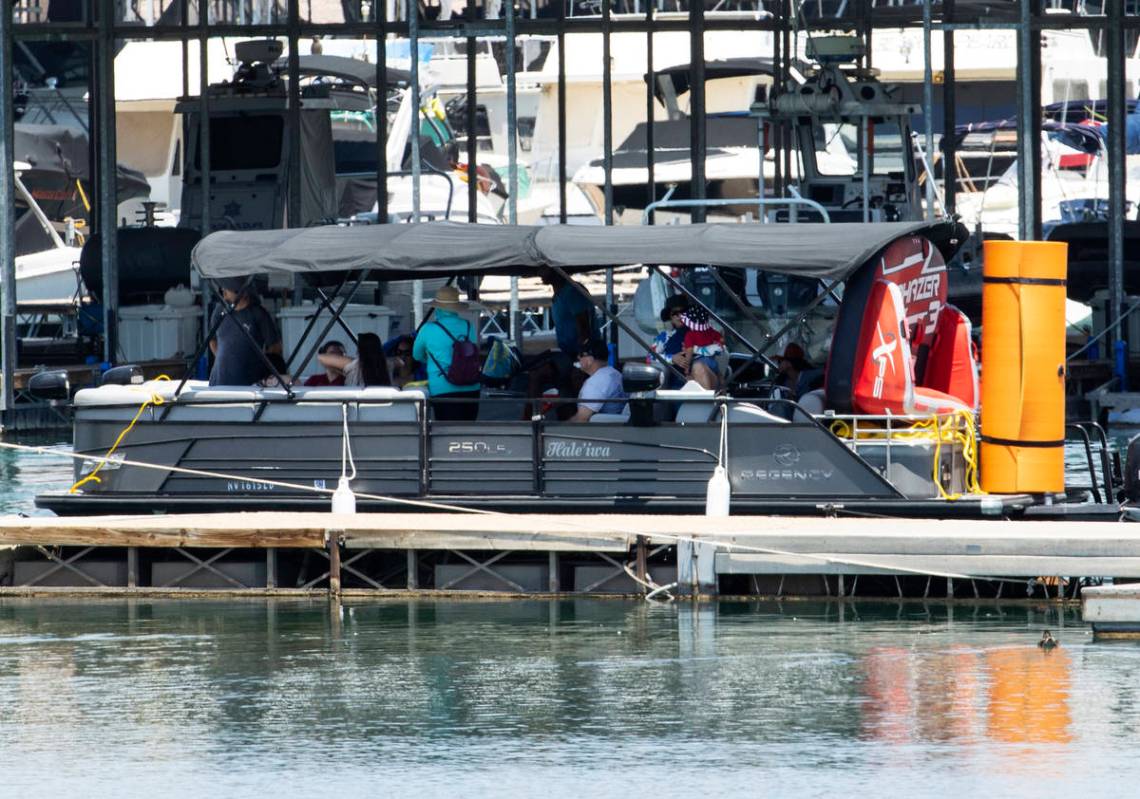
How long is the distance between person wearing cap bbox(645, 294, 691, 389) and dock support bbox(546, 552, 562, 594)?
53.9 inches

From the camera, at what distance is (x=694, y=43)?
1013 inches

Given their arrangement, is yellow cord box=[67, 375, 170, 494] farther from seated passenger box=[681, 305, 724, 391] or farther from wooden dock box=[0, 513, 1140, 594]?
seated passenger box=[681, 305, 724, 391]

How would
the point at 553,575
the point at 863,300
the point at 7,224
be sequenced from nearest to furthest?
1. the point at 863,300
2. the point at 553,575
3. the point at 7,224

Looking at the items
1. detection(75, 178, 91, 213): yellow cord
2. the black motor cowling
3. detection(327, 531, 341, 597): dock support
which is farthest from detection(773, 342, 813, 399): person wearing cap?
detection(75, 178, 91, 213): yellow cord

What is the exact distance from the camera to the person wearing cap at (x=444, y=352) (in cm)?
1322

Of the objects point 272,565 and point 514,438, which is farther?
point 272,565

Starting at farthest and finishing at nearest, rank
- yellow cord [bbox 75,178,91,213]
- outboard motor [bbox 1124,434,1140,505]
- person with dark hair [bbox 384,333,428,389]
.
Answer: yellow cord [bbox 75,178,91,213], person with dark hair [bbox 384,333,428,389], outboard motor [bbox 1124,434,1140,505]

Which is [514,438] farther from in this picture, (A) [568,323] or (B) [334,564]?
(A) [568,323]

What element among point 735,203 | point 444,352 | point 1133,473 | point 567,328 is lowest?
point 1133,473

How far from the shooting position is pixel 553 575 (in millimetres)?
12641

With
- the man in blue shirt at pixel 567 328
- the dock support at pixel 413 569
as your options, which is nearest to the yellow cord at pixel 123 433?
the dock support at pixel 413 569

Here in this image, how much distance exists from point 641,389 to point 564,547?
1019 millimetres

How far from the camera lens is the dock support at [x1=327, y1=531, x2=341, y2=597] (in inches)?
493

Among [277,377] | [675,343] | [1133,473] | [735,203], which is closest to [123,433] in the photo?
[277,377]
